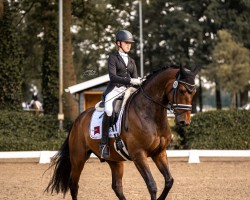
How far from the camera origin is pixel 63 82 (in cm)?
3162

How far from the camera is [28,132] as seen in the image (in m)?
24.5

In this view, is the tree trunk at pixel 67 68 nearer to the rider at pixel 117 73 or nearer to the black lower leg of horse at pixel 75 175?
the black lower leg of horse at pixel 75 175

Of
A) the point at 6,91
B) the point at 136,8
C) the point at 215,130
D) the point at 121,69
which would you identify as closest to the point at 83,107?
the point at 6,91

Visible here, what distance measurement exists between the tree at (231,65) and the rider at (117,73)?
41.5 m

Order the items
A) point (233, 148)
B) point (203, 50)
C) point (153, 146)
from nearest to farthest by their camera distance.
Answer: point (153, 146) → point (233, 148) → point (203, 50)

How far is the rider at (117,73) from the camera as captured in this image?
386 inches

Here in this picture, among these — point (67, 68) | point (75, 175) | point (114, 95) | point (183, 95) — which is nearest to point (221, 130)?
point (67, 68)

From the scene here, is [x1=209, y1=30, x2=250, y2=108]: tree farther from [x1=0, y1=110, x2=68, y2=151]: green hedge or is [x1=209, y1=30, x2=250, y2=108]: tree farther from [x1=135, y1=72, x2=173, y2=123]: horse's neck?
[x1=135, y1=72, x2=173, y2=123]: horse's neck

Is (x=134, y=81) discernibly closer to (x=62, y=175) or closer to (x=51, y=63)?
(x=62, y=175)

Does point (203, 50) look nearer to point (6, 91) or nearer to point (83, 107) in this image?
point (83, 107)

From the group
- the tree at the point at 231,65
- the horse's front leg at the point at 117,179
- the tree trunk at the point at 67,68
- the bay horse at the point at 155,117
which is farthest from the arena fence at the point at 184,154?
the tree at the point at 231,65

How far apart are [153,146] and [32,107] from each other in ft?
114

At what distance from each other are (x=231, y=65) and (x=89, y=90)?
2347 centimetres

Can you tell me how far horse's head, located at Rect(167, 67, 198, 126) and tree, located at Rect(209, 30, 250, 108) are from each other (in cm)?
4254
